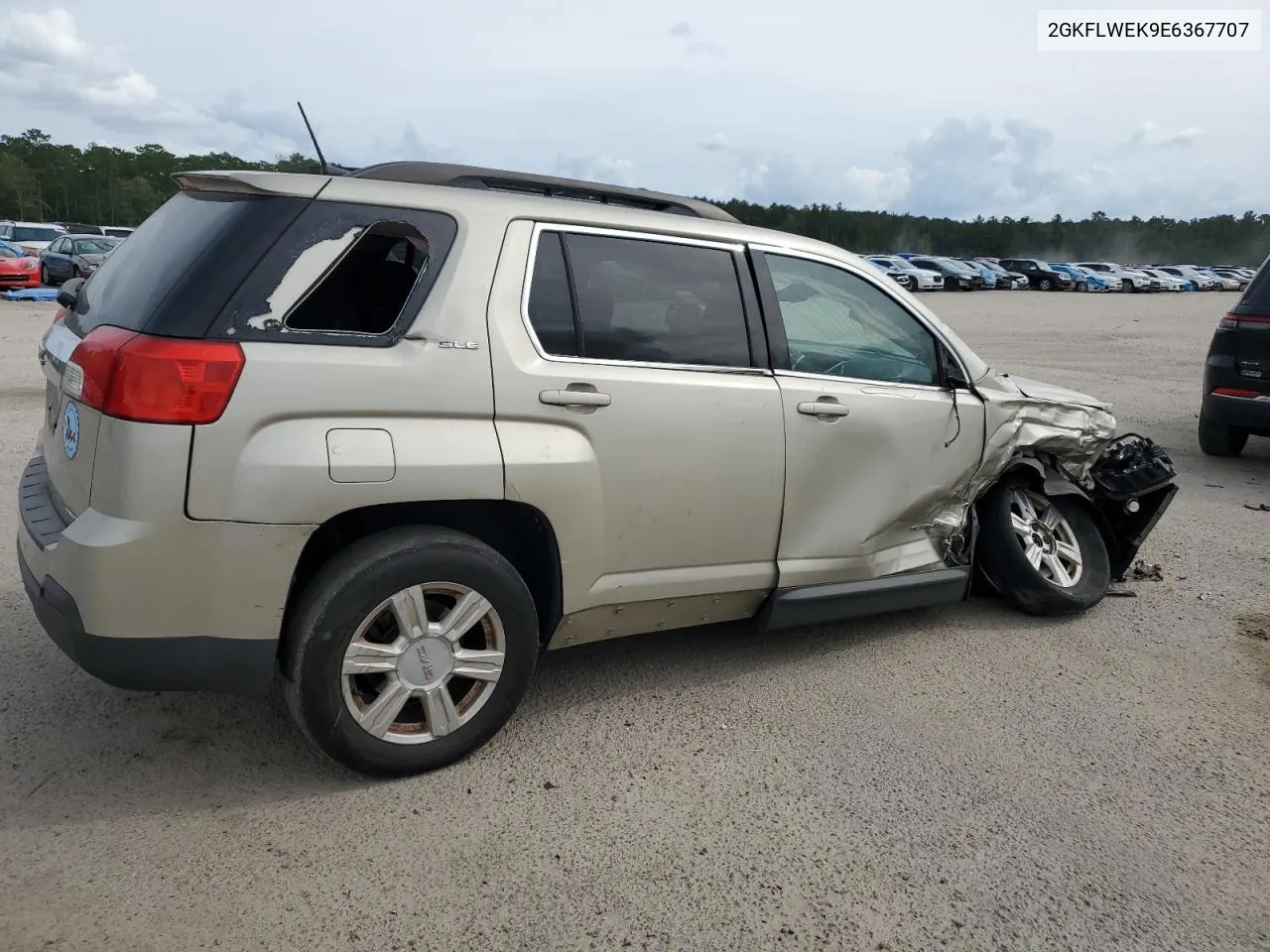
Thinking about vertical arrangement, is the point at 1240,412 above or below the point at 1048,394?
below

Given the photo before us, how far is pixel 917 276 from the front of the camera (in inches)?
1692

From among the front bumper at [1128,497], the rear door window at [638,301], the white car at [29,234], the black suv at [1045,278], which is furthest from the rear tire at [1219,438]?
the black suv at [1045,278]

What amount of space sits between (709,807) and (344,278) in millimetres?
1962

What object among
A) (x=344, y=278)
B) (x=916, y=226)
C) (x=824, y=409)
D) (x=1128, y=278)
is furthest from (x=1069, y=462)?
(x=916, y=226)

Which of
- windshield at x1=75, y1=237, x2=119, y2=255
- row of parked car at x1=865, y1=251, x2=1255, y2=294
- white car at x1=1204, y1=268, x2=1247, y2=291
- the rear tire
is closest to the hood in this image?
the rear tire

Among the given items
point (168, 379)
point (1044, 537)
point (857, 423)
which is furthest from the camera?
point (1044, 537)

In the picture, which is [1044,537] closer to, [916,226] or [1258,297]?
[1258,297]

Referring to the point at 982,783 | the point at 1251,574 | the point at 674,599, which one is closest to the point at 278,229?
the point at 674,599

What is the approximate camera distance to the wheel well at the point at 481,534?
10.2 ft

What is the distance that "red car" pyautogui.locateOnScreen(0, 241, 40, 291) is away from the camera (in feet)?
79.3

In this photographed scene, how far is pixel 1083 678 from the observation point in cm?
421

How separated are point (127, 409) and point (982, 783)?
2832 millimetres

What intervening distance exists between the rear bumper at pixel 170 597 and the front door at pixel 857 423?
190 centimetres

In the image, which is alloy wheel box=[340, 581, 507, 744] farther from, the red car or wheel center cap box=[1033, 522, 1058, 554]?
the red car
